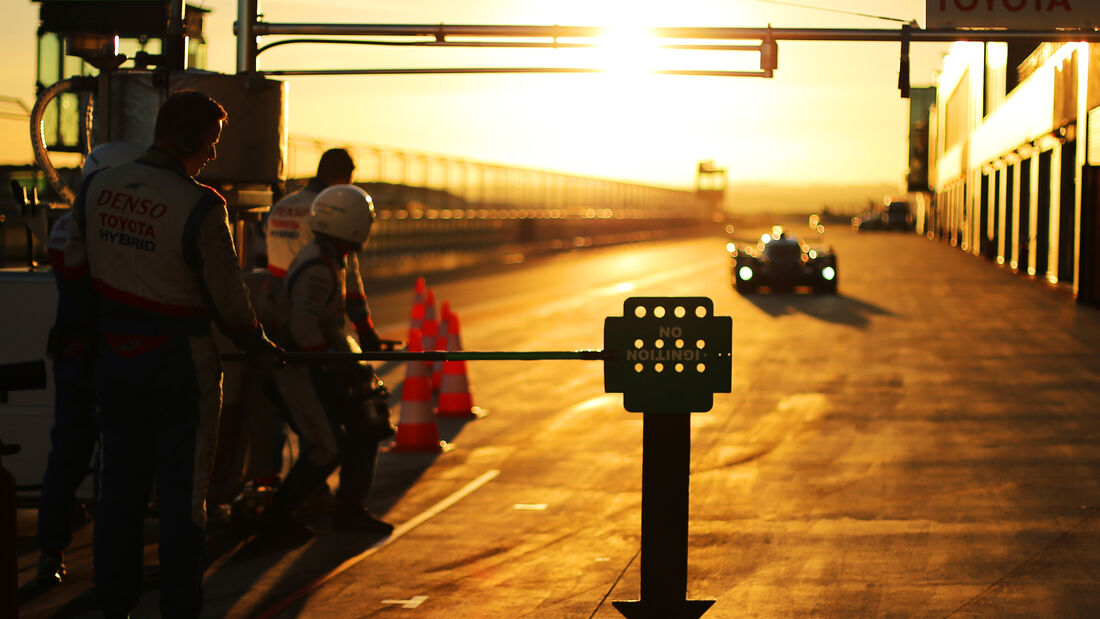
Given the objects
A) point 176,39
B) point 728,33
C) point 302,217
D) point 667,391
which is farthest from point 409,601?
point 728,33

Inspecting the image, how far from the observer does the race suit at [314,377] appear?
22.1 ft

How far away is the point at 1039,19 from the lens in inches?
512

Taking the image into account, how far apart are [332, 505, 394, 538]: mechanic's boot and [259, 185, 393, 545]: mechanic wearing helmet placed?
212 mm

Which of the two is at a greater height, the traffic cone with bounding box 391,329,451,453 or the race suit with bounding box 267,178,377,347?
the race suit with bounding box 267,178,377,347

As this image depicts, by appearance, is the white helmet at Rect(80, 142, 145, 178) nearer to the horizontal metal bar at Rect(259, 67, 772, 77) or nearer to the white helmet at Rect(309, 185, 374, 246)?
the white helmet at Rect(309, 185, 374, 246)

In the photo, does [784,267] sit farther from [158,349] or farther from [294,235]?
[158,349]

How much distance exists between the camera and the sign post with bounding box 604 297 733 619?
4359 millimetres

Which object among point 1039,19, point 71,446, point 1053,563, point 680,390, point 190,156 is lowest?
point 1053,563

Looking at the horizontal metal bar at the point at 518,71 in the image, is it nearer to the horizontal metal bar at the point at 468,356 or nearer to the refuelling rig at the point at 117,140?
the refuelling rig at the point at 117,140

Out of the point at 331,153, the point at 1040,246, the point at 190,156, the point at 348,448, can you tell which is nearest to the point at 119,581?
the point at 190,156

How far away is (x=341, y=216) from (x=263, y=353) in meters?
2.10

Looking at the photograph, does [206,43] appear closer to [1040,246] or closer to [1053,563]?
[1053,563]

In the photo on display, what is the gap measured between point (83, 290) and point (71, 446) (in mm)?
1628

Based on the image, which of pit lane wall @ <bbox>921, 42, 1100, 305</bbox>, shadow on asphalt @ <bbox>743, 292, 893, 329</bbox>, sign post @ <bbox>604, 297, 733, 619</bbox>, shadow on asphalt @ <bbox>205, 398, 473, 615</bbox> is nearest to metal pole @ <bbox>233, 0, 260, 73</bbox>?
shadow on asphalt @ <bbox>205, 398, 473, 615</bbox>
